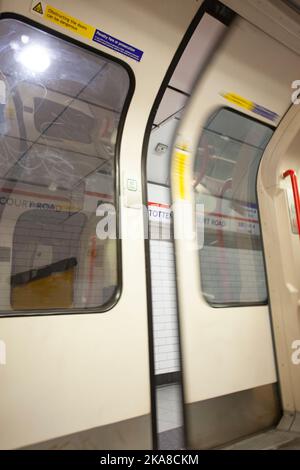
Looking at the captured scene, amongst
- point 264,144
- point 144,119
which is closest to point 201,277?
point 144,119

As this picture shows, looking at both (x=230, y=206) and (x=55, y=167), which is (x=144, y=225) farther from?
(x=230, y=206)

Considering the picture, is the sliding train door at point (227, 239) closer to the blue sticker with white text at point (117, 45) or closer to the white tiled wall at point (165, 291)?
the white tiled wall at point (165, 291)

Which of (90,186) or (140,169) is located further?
(140,169)

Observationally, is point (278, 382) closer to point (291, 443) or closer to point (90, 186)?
point (291, 443)

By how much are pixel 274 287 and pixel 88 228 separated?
1587 millimetres

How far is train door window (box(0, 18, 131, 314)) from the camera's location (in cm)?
152

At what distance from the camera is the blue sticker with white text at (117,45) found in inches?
63.9

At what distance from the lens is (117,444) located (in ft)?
5.02

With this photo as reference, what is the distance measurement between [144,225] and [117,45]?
103 cm

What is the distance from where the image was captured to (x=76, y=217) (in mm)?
1729

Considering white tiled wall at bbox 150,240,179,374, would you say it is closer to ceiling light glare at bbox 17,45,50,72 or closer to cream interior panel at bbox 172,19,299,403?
cream interior panel at bbox 172,19,299,403

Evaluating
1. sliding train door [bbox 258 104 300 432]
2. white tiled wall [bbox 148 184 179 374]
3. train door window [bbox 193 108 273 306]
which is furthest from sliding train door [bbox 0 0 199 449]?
sliding train door [bbox 258 104 300 432]

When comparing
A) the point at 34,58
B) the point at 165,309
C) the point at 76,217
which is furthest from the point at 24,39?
the point at 165,309
